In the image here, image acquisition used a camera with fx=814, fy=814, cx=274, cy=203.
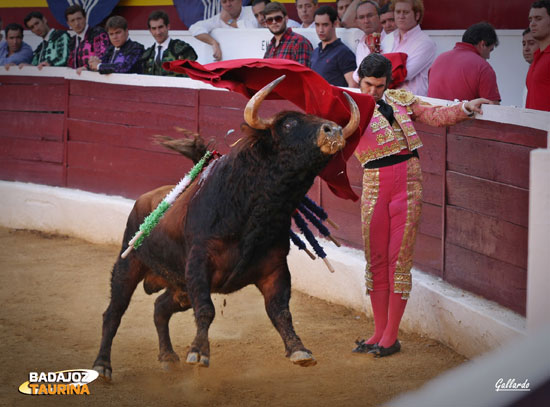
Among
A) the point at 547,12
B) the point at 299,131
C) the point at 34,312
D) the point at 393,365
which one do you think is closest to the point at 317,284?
the point at 393,365

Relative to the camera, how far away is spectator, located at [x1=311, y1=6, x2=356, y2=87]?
5.92m

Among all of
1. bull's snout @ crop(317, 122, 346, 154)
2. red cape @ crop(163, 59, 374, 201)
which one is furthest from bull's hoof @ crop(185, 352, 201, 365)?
red cape @ crop(163, 59, 374, 201)

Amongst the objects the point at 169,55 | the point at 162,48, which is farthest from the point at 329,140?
the point at 162,48

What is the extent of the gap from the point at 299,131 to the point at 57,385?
186cm

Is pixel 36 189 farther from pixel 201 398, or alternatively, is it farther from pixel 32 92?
pixel 201 398

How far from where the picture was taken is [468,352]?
4.20 m

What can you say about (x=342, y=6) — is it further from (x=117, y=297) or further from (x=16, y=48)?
(x=16, y=48)

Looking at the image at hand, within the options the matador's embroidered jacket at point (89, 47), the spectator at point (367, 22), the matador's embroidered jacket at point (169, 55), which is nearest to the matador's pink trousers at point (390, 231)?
the spectator at point (367, 22)

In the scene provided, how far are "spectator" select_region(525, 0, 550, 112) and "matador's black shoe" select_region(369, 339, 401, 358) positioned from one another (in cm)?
156

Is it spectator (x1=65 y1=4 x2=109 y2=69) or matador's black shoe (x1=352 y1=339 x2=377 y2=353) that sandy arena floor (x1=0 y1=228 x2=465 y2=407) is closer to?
matador's black shoe (x1=352 y1=339 x2=377 y2=353)

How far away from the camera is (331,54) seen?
5957 mm

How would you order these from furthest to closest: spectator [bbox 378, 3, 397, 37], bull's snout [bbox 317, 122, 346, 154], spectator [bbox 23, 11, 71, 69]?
spectator [bbox 23, 11, 71, 69] → spectator [bbox 378, 3, 397, 37] → bull's snout [bbox 317, 122, 346, 154]

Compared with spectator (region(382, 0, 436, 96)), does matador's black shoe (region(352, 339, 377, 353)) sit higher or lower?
lower

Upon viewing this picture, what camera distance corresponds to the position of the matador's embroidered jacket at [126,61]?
7562mm
